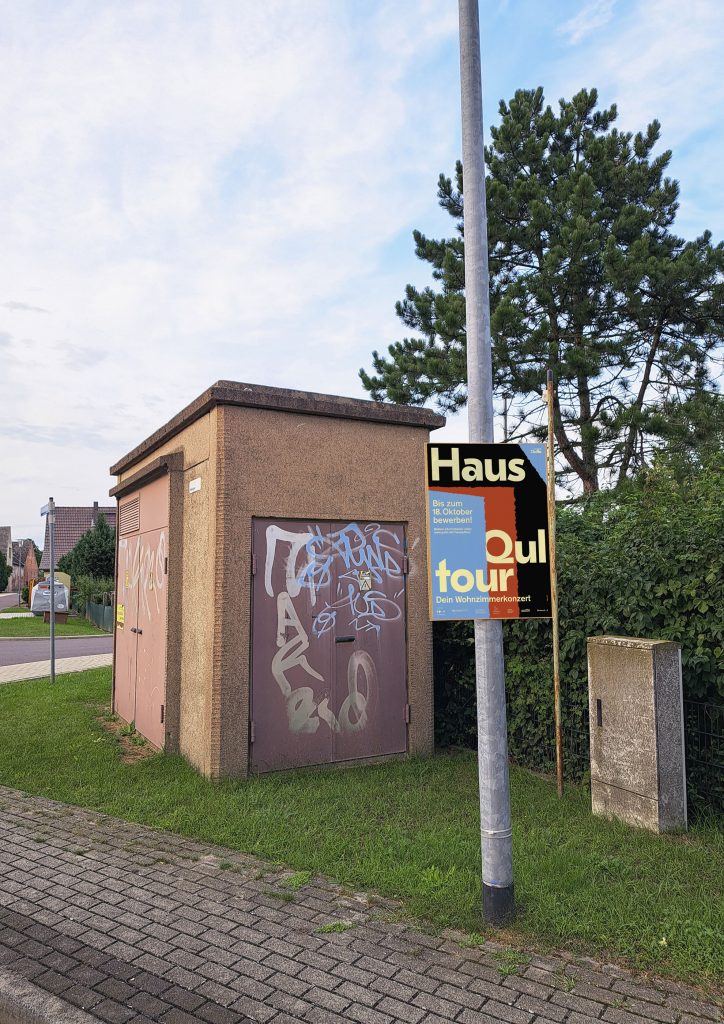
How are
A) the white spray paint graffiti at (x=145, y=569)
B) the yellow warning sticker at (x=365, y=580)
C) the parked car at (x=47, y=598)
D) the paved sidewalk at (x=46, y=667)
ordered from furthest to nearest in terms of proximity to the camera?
the parked car at (x=47, y=598)
the paved sidewalk at (x=46, y=667)
the white spray paint graffiti at (x=145, y=569)
the yellow warning sticker at (x=365, y=580)

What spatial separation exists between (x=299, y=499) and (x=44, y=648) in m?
16.7

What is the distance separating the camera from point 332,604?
6.80 metres

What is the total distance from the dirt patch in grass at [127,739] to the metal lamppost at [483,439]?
427 centimetres

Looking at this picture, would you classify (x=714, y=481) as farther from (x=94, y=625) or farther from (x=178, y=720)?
(x=94, y=625)

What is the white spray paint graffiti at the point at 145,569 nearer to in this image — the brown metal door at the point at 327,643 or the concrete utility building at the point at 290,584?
the concrete utility building at the point at 290,584

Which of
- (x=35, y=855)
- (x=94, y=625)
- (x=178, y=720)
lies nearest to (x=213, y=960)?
(x=35, y=855)

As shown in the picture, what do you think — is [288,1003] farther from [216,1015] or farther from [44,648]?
[44,648]

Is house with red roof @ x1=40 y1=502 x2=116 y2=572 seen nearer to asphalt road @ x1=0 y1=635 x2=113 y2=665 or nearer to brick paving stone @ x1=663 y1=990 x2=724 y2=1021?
asphalt road @ x1=0 y1=635 x2=113 y2=665

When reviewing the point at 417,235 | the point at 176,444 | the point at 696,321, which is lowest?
the point at 176,444

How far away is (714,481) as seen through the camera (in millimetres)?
5914

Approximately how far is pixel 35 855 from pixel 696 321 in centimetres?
1553

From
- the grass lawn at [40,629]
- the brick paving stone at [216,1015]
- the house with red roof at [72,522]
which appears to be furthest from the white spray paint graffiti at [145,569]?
the house with red roof at [72,522]

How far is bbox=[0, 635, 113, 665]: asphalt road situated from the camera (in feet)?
58.8

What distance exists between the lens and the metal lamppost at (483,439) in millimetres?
3734
